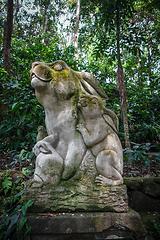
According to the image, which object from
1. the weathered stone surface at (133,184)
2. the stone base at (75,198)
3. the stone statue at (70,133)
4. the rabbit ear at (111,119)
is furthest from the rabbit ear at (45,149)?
the weathered stone surface at (133,184)

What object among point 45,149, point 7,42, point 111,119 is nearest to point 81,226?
point 45,149

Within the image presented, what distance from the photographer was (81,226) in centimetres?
153

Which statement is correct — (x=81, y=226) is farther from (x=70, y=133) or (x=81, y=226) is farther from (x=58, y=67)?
(x=58, y=67)

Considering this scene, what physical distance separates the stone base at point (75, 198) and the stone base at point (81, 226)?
0.06 meters

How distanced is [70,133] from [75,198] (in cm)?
64

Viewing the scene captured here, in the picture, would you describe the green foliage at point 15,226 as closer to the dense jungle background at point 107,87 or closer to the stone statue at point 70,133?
the stone statue at point 70,133

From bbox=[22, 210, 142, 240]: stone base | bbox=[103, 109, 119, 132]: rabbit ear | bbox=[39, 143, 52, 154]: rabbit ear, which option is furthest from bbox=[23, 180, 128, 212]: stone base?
bbox=[103, 109, 119, 132]: rabbit ear

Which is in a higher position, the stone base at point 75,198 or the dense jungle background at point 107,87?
the dense jungle background at point 107,87

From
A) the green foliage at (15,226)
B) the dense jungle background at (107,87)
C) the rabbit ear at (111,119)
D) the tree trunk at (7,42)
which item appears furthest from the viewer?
the tree trunk at (7,42)

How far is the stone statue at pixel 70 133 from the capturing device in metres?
1.77

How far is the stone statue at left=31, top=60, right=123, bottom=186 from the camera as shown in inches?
69.9

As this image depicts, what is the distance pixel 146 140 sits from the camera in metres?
4.83

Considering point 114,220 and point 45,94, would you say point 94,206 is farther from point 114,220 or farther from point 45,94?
point 45,94

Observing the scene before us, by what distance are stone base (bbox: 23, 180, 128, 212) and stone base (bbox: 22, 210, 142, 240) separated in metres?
0.06
